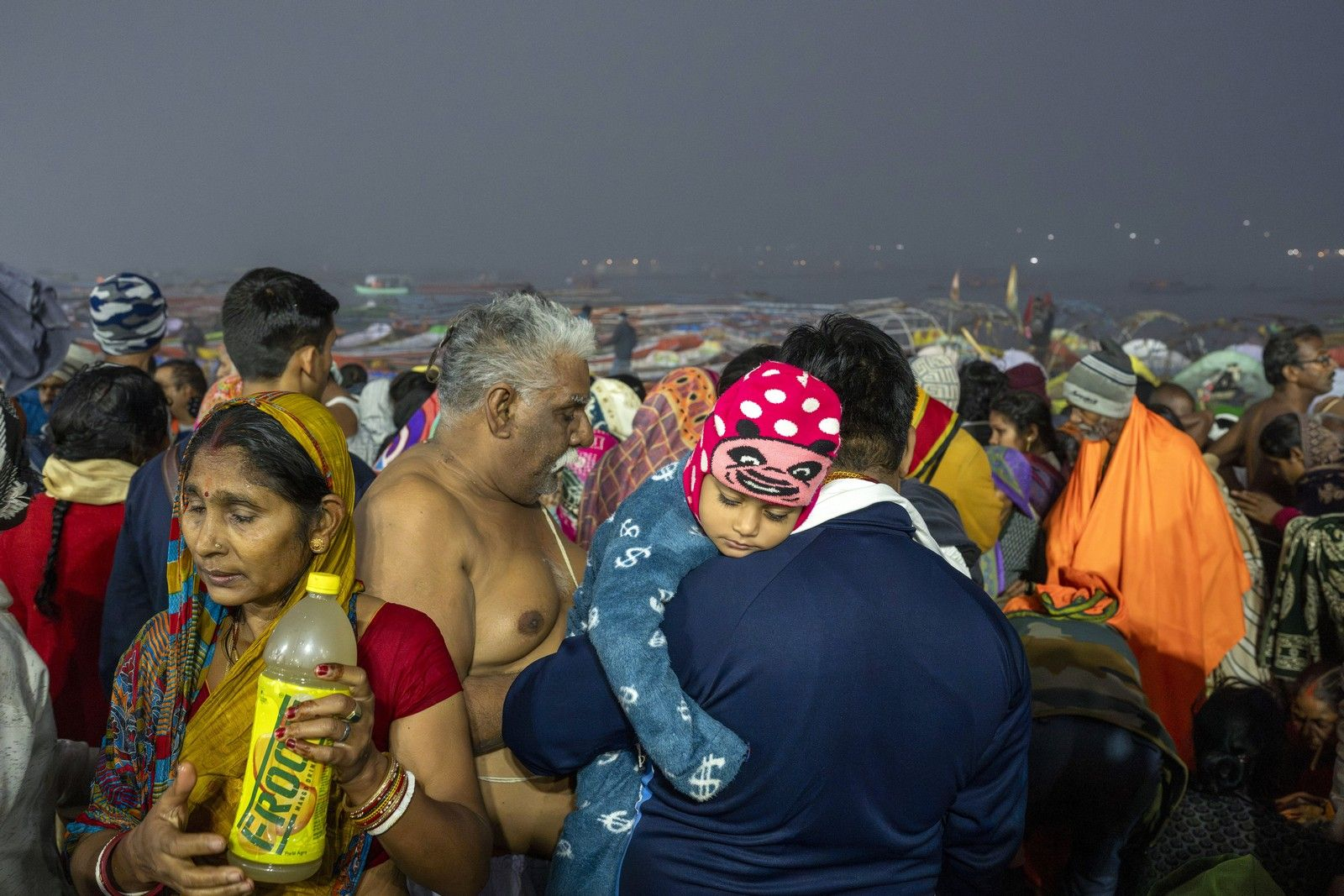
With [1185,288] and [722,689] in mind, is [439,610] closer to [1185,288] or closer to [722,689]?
[722,689]

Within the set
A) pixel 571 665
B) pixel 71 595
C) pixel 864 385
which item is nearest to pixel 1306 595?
pixel 864 385

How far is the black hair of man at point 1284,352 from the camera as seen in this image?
5.70m

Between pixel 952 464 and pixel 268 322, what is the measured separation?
8.38ft

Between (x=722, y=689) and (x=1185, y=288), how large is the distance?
44.2 feet

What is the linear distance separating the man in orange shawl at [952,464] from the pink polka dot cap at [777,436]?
2280 millimetres

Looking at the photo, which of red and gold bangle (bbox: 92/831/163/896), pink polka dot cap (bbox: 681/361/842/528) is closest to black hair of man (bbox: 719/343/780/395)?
pink polka dot cap (bbox: 681/361/842/528)

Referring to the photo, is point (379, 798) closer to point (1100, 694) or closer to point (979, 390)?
point (1100, 694)

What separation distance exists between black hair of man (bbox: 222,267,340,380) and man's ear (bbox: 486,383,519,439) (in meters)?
0.85

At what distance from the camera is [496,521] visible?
8.35ft

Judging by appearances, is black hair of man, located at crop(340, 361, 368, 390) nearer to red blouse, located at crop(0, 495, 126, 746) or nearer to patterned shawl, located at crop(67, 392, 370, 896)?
red blouse, located at crop(0, 495, 126, 746)

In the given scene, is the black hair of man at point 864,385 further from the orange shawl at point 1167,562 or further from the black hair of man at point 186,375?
the black hair of man at point 186,375

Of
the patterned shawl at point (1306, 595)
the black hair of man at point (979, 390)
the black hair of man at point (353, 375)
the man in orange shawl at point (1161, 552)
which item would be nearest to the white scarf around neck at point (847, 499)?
the man in orange shawl at point (1161, 552)

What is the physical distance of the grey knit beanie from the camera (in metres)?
4.45

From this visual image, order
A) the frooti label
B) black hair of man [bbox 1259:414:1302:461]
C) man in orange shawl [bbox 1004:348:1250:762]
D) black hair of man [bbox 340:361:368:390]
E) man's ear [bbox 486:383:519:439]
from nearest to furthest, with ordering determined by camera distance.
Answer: the frooti label, man's ear [bbox 486:383:519:439], man in orange shawl [bbox 1004:348:1250:762], black hair of man [bbox 1259:414:1302:461], black hair of man [bbox 340:361:368:390]
